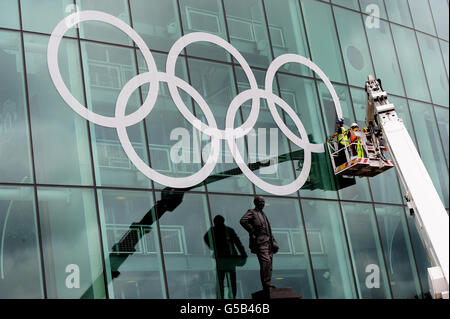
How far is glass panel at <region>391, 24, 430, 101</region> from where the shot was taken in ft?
121

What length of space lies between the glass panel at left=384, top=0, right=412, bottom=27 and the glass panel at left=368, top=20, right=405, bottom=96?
94 centimetres

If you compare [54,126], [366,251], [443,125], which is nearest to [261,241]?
[366,251]

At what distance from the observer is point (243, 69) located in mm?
30125

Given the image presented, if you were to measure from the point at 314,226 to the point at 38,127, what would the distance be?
11.5m

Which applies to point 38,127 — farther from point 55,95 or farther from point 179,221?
point 179,221

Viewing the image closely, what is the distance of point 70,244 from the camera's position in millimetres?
23562

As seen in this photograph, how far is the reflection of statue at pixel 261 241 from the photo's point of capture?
25.8 meters

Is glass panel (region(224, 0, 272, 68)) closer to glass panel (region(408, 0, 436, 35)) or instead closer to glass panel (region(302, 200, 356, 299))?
glass panel (region(302, 200, 356, 299))

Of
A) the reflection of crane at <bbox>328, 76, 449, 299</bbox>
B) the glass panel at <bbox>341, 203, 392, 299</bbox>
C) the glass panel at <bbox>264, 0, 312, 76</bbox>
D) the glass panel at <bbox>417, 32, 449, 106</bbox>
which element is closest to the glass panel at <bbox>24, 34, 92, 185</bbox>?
the glass panel at <bbox>264, 0, 312, 76</bbox>

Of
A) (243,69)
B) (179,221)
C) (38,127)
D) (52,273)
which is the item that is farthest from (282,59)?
(52,273)

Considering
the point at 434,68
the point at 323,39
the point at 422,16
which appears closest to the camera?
the point at 323,39

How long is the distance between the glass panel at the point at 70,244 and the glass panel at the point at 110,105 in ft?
4.11

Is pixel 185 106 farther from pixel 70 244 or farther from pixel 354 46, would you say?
pixel 354 46

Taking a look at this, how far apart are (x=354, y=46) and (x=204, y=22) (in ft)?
28.1
